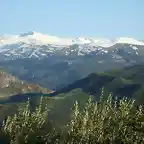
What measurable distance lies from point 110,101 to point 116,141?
4537 millimetres

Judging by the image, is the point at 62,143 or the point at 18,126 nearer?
the point at 62,143

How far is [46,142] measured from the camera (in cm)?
3444

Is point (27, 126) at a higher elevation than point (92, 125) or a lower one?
lower

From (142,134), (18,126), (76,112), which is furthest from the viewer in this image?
(18,126)

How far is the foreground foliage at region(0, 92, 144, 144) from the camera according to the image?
31359mm

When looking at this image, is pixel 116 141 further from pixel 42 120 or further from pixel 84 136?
pixel 42 120

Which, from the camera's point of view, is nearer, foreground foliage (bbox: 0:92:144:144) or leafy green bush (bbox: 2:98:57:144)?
foreground foliage (bbox: 0:92:144:144)

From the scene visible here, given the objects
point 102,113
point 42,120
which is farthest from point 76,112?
point 42,120

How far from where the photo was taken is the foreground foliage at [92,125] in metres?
31.4

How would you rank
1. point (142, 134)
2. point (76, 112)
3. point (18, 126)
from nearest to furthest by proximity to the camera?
1. point (142, 134)
2. point (76, 112)
3. point (18, 126)

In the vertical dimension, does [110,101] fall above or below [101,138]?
above

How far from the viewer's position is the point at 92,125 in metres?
32.9

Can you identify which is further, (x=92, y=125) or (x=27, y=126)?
(x=27, y=126)

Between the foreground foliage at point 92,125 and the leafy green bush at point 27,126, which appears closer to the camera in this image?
the foreground foliage at point 92,125
